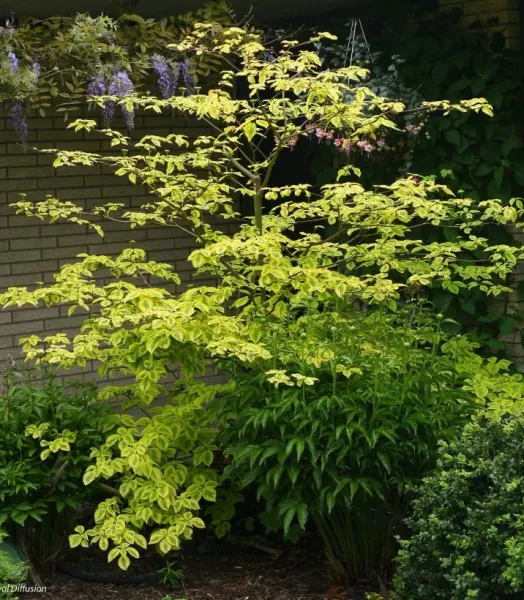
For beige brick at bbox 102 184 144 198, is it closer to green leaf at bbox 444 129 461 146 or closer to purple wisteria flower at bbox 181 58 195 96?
purple wisteria flower at bbox 181 58 195 96

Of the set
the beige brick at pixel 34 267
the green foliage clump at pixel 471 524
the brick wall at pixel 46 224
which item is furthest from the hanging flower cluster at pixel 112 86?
the green foliage clump at pixel 471 524

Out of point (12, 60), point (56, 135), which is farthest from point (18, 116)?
point (56, 135)

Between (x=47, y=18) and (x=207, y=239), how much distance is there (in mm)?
1908

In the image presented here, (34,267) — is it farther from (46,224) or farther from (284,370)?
(284,370)

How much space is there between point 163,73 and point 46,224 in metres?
1.49

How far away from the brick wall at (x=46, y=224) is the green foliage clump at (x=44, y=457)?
1.65 meters

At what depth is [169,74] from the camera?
5.72 metres

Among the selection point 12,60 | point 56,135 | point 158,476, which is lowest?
point 158,476

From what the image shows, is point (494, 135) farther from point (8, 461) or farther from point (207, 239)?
point (8, 461)

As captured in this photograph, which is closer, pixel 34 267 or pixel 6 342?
pixel 6 342

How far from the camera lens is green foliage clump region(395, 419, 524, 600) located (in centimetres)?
351

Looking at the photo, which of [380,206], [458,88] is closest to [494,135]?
[458,88]

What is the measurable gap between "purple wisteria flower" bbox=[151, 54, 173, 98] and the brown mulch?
2.58 m

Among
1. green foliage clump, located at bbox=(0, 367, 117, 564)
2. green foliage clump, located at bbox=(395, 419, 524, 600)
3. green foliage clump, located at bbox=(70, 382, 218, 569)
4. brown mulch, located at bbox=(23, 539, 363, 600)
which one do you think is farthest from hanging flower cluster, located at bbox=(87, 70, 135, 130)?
green foliage clump, located at bbox=(395, 419, 524, 600)
